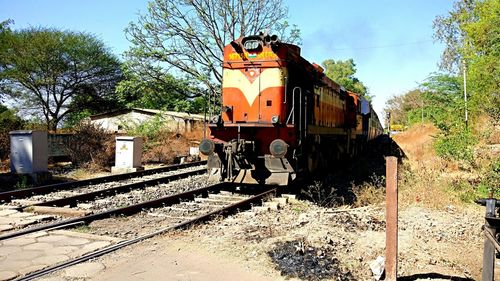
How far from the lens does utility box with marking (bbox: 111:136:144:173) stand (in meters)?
14.9

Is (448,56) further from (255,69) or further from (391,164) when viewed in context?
(391,164)

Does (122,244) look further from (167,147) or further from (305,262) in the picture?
(167,147)

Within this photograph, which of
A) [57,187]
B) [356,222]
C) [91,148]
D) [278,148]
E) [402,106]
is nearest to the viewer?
[356,222]

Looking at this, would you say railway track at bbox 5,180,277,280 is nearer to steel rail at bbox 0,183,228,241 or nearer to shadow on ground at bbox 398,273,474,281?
steel rail at bbox 0,183,228,241

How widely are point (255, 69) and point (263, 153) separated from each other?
2041mm

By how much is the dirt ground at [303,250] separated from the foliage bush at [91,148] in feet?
33.2

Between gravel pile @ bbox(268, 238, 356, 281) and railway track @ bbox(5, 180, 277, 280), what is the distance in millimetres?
1968

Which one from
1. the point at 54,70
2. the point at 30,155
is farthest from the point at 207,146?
the point at 54,70

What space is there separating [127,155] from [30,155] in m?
3.57

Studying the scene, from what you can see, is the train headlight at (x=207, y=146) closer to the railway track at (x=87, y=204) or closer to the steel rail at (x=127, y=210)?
the steel rail at (x=127, y=210)

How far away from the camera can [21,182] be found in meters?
11.7

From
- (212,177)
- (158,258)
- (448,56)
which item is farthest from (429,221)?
(448,56)

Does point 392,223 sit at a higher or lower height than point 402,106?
lower

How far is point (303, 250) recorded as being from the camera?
5293 millimetres
